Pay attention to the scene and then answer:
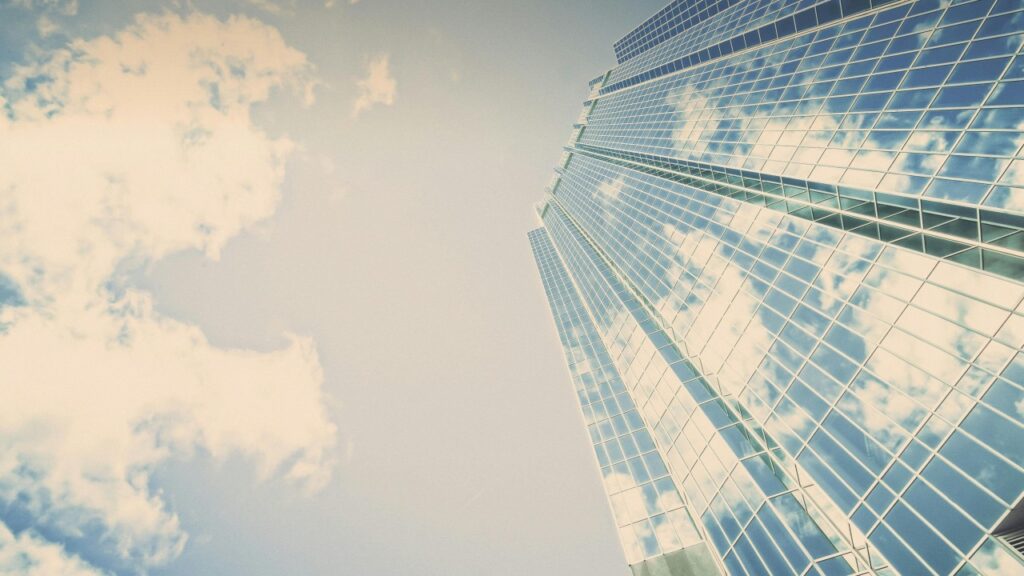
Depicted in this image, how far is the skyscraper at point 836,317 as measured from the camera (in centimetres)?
1547

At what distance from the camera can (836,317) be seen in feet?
70.3

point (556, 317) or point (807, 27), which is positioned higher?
point (807, 27)

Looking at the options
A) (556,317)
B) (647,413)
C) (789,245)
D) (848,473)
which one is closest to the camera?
(848,473)

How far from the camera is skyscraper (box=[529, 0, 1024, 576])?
1547 centimetres

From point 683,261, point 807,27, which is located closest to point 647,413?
point 683,261

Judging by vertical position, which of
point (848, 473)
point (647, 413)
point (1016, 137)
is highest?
point (1016, 137)

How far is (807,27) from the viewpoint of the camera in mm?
37406

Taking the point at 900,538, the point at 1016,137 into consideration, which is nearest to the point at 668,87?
the point at 1016,137

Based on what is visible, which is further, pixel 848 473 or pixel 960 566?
pixel 848 473

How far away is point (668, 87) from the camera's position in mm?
59000

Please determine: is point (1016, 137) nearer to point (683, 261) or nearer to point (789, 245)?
point (789, 245)

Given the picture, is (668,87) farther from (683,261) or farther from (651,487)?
(651,487)

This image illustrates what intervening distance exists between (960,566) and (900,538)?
1900 millimetres

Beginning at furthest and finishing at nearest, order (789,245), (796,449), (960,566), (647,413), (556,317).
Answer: (556,317), (647,413), (789,245), (796,449), (960,566)
